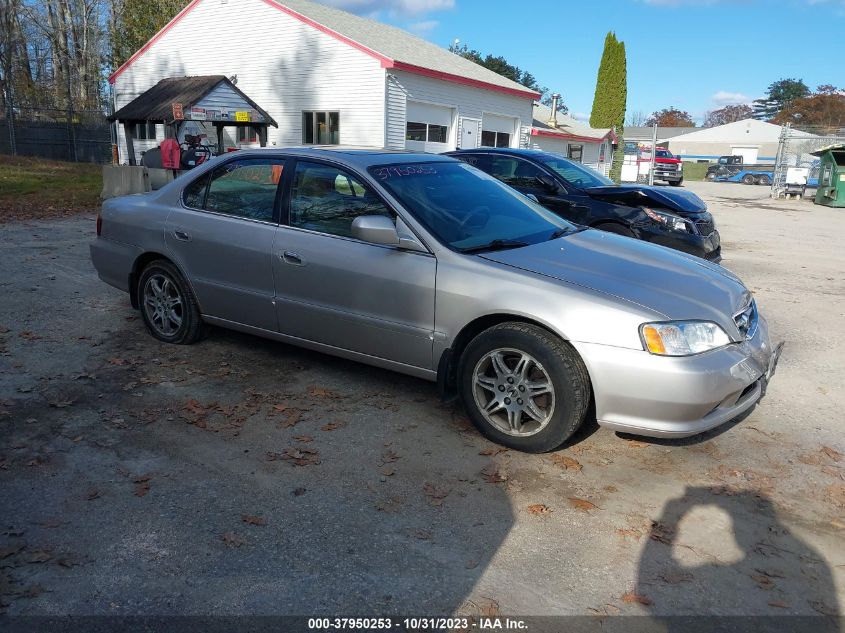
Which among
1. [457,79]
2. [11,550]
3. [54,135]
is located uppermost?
[457,79]

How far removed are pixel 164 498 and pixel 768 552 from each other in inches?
111

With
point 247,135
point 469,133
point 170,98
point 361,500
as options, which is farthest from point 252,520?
point 247,135

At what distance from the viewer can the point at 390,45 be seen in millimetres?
22156

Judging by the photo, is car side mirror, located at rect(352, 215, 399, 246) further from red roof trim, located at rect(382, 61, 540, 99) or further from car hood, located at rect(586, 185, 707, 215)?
red roof trim, located at rect(382, 61, 540, 99)

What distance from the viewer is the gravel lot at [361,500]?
8.88 ft

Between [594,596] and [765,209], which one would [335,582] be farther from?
[765,209]

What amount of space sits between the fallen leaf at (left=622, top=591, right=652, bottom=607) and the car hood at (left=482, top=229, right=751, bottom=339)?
1.43m

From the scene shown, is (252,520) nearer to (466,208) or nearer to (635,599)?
(635,599)

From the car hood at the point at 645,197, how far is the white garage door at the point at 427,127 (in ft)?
42.8

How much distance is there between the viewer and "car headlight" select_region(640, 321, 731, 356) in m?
3.45

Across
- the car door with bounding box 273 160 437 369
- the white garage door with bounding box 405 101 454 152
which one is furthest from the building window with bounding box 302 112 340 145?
the car door with bounding box 273 160 437 369

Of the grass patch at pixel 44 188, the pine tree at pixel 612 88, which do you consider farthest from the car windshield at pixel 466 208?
the pine tree at pixel 612 88

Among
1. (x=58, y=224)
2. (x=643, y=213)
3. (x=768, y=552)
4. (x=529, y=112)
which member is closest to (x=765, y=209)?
(x=529, y=112)

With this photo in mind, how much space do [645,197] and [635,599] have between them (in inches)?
268
